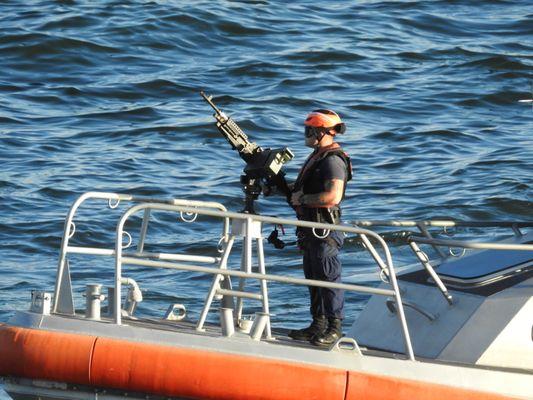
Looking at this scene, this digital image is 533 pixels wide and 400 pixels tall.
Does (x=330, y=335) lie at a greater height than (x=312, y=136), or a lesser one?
lesser

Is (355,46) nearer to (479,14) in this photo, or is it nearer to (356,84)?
(356,84)

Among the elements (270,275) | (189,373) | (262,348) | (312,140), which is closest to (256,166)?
(312,140)

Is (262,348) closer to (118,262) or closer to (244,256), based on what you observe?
(244,256)

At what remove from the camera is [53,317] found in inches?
353

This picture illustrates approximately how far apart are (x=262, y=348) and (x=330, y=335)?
0.54 m

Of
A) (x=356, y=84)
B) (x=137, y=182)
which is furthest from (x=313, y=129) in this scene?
(x=356, y=84)

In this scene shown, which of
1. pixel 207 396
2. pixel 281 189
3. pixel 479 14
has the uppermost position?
pixel 281 189

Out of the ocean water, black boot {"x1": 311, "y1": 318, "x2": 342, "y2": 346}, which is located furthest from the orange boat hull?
the ocean water

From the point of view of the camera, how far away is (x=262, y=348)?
8664 millimetres

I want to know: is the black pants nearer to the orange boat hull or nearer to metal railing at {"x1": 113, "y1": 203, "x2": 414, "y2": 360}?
metal railing at {"x1": 113, "y1": 203, "x2": 414, "y2": 360}

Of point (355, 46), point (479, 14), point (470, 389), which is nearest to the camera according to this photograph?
point (470, 389)

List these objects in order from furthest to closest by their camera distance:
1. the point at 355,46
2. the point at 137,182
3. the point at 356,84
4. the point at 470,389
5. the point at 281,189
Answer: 1. the point at 355,46
2. the point at 356,84
3. the point at 137,182
4. the point at 281,189
5. the point at 470,389

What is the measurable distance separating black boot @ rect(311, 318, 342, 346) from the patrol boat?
129 millimetres

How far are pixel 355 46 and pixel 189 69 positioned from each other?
10.3 ft
